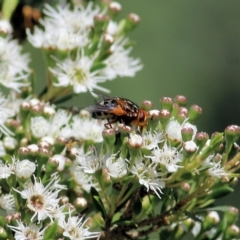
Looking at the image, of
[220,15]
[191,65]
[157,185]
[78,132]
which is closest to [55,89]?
[78,132]

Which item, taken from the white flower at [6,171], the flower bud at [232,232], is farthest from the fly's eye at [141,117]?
the flower bud at [232,232]

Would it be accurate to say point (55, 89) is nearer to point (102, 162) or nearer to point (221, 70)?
point (102, 162)

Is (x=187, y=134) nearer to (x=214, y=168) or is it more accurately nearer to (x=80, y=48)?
(x=214, y=168)

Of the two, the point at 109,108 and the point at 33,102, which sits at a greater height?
the point at 109,108

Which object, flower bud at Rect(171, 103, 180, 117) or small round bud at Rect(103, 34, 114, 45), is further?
small round bud at Rect(103, 34, 114, 45)

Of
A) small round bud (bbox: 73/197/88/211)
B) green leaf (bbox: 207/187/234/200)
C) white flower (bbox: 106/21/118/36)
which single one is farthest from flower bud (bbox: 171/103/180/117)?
white flower (bbox: 106/21/118/36)

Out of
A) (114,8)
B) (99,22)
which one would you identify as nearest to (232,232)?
(99,22)

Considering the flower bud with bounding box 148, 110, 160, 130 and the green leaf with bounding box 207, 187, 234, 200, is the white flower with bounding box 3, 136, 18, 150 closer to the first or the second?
the flower bud with bounding box 148, 110, 160, 130
